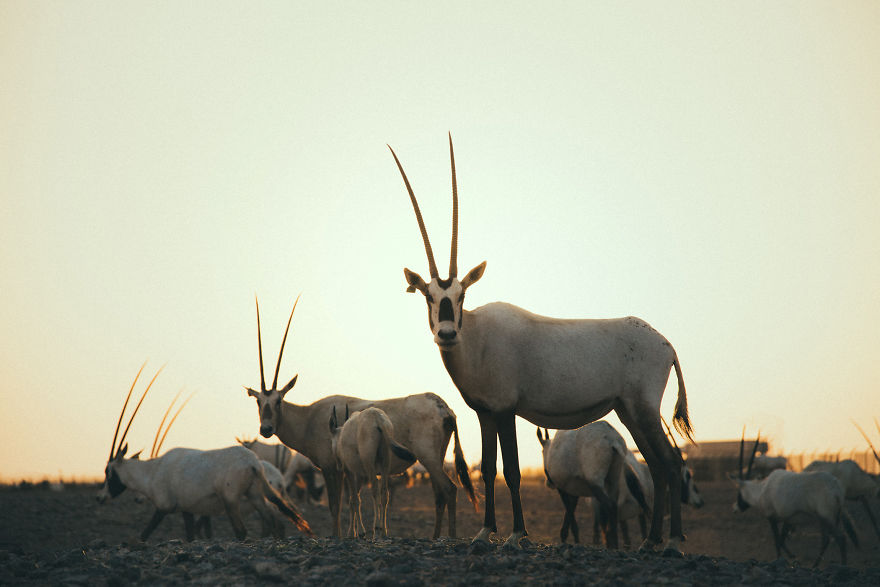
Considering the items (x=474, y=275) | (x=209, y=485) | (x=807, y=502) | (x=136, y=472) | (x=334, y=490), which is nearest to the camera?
(x=474, y=275)

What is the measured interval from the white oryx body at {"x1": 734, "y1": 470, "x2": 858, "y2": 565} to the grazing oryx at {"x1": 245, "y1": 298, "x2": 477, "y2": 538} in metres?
8.45

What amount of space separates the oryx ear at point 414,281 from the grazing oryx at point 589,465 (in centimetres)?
610

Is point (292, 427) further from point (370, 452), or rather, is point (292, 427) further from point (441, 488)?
point (370, 452)

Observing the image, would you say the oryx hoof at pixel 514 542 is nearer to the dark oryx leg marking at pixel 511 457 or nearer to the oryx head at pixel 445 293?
→ the dark oryx leg marking at pixel 511 457

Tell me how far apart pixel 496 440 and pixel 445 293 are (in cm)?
194

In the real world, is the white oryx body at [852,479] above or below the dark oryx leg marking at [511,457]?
below

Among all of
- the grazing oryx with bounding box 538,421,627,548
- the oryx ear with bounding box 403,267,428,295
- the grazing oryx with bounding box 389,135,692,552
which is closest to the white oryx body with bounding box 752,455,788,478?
the grazing oryx with bounding box 538,421,627,548

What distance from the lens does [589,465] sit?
15.2 metres

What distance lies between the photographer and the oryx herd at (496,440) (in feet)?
32.5

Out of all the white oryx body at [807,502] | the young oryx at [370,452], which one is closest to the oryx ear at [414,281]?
the young oryx at [370,452]

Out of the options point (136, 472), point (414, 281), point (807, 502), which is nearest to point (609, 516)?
point (414, 281)

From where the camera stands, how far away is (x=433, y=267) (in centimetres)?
1016

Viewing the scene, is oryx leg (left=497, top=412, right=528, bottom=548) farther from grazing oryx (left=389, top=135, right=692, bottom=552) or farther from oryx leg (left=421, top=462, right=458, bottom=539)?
oryx leg (left=421, top=462, right=458, bottom=539)

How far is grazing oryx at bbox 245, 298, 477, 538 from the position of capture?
1564cm
